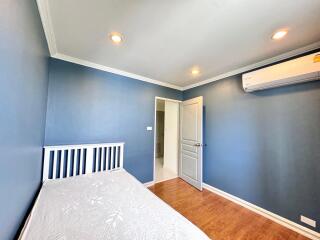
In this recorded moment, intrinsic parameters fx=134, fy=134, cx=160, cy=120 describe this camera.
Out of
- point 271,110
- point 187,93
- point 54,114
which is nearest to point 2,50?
point 54,114

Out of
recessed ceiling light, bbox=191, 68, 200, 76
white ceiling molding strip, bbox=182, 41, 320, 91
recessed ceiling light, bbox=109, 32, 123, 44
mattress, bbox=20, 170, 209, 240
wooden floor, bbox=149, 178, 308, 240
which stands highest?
recessed ceiling light, bbox=109, 32, 123, 44

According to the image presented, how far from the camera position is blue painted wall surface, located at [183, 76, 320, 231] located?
183cm

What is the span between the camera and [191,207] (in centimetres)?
238

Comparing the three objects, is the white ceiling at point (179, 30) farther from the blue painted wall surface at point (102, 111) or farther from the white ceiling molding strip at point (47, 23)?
the blue painted wall surface at point (102, 111)

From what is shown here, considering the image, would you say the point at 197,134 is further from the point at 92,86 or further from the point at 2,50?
the point at 2,50

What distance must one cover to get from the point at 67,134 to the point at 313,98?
371 centimetres

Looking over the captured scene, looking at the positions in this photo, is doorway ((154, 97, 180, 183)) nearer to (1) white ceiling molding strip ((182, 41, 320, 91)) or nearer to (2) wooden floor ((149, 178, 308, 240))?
(2) wooden floor ((149, 178, 308, 240))

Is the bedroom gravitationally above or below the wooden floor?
above

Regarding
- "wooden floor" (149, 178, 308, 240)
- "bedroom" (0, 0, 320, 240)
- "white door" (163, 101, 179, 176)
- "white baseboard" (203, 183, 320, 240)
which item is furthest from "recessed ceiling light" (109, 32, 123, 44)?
"white baseboard" (203, 183, 320, 240)

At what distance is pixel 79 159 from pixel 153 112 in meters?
1.81

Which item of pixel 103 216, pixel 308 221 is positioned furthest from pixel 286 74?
pixel 103 216

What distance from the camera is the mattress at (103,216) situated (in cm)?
98

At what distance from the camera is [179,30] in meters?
1.61

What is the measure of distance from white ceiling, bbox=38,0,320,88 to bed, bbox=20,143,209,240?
5.43ft
